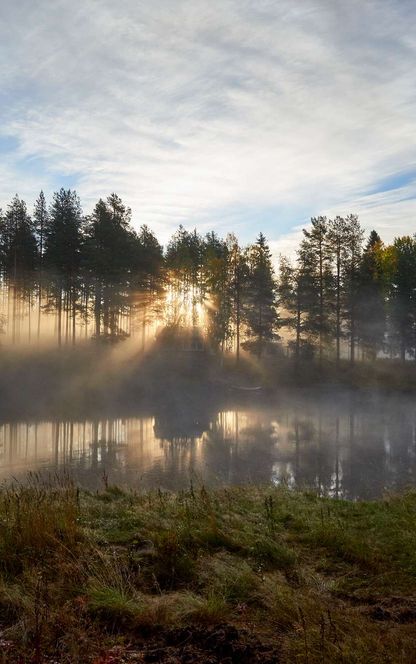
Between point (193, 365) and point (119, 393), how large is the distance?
40.0 ft

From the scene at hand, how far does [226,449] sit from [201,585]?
14.9 m

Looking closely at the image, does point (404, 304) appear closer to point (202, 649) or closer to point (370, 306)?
point (370, 306)

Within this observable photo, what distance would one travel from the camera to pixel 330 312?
51531 mm

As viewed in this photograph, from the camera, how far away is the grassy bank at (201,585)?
406cm

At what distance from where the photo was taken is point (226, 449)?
2025 cm

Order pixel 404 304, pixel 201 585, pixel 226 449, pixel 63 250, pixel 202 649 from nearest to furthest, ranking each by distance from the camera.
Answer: pixel 202 649 < pixel 201 585 < pixel 226 449 < pixel 63 250 < pixel 404 304

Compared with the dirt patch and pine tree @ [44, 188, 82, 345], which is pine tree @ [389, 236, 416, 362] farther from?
the dirt patch

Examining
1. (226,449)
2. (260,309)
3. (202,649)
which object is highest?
(260,309)

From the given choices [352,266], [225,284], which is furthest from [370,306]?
[225,284]

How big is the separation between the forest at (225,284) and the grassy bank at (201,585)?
4241 cm

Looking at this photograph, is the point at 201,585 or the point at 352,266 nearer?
the point at 201,585

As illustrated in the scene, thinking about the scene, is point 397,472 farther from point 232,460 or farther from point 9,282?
point 9,282

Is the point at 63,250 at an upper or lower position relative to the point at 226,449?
upper

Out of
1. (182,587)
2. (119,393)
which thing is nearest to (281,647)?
(182,587)
